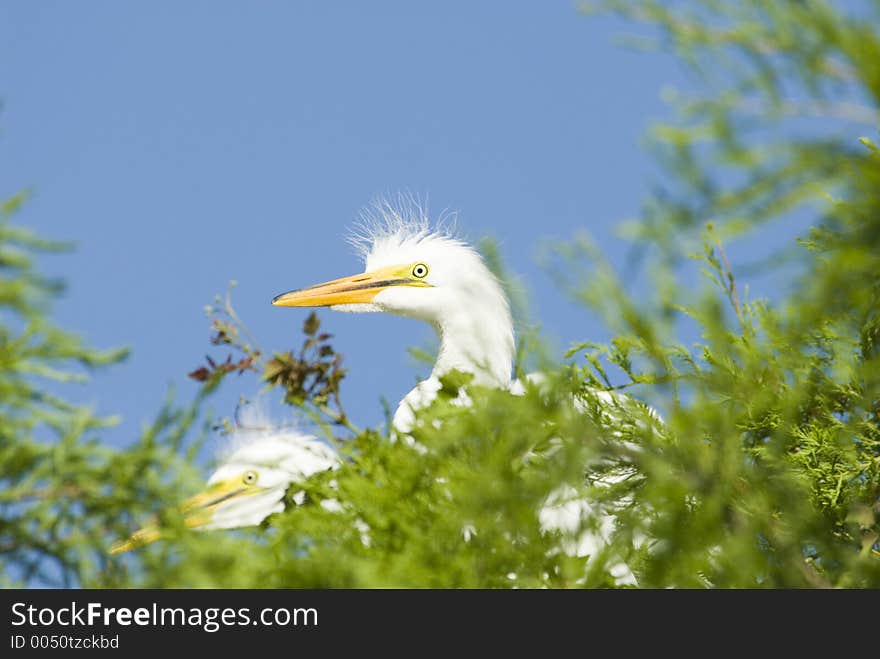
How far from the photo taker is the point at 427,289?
24.4ft

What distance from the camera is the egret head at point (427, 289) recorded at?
7.00m

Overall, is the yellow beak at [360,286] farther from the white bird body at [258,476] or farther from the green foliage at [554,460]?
the green foliage at [554,460]

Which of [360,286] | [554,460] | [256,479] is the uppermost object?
[360,286]

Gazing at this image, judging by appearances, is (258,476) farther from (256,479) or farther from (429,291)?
(429,291)

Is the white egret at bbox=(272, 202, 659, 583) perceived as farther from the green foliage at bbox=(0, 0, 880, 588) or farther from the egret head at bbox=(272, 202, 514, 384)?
the green foliage at bbox=(0, 0, 880, 588)

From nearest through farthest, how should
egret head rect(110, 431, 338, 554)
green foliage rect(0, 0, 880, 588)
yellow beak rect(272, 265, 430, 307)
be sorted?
1. green foliage rect(0, 0, 880, 588)
2. egret head rect(110, 431, 338, 554)
3. yellow beak rect(272, 265, 430, 307)

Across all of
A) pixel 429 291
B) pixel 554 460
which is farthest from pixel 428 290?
pixel 554 460

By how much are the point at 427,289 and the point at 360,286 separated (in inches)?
19.8

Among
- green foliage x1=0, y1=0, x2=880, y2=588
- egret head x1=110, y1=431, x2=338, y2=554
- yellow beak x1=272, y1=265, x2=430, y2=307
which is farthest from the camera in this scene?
yellow beak x1=272, y1=265, x2=430, y2=307

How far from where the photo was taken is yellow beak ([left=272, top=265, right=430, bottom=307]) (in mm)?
7555

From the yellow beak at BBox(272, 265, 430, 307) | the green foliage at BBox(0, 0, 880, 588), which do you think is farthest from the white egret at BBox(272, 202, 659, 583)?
the green foliage at BBox(0, 0, 880, 588)

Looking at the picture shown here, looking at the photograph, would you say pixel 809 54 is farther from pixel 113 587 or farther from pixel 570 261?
pixel 113 587
